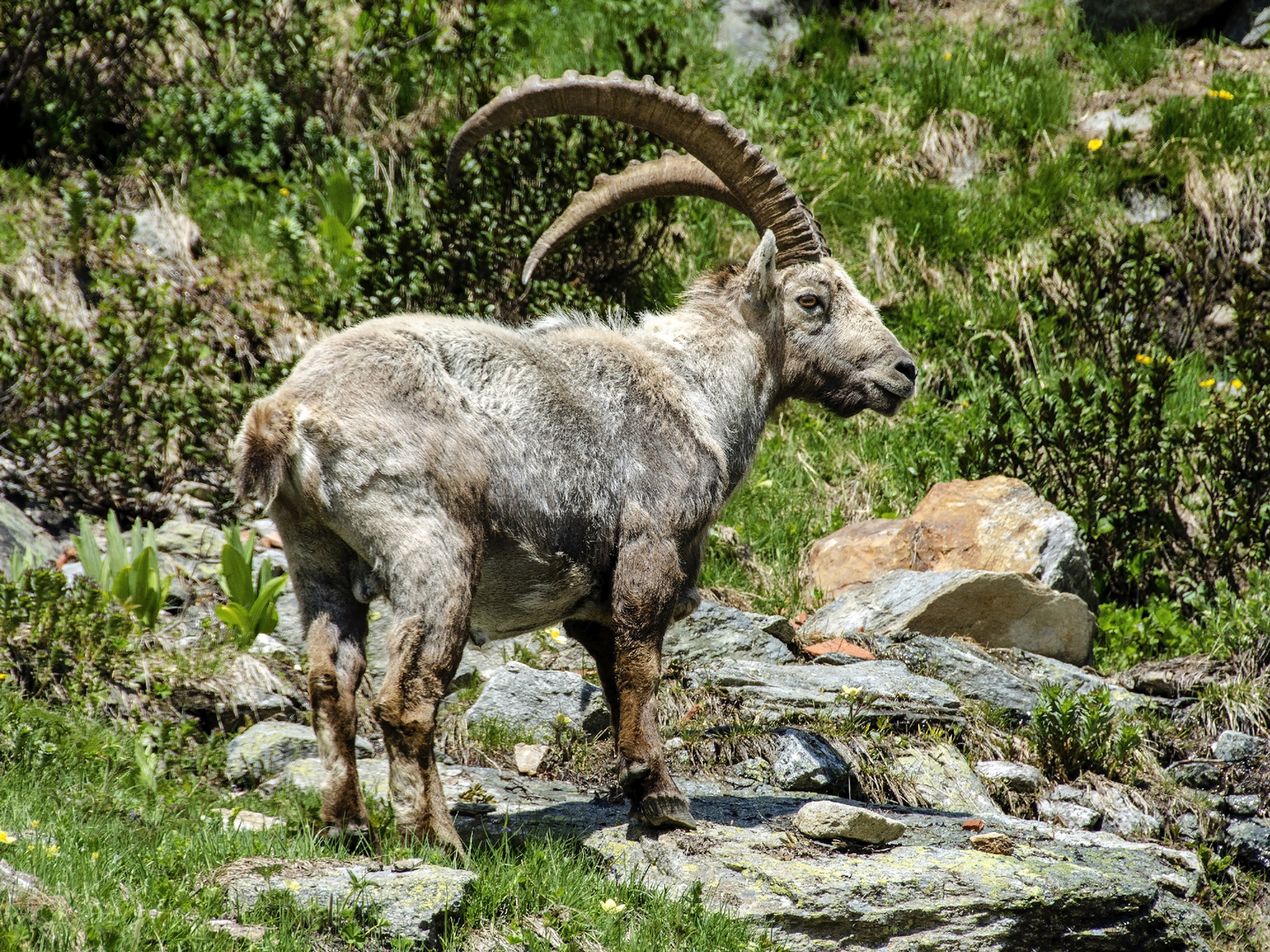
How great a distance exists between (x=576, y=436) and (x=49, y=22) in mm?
8620

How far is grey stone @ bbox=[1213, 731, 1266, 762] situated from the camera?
6.56 meters

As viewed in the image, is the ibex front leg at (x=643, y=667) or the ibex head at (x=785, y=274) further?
the ibex head at (x=785, y=274)

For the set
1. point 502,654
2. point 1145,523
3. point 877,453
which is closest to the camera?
point 502,654

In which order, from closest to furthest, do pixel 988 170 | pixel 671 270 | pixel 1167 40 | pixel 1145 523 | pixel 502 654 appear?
pixel 502 654 < pixel 1145 523 < pixel 671 270 < pixel 988 170 < pixel 1167 40

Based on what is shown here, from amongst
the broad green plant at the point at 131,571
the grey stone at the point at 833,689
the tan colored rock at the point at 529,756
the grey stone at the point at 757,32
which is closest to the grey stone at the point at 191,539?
the broad green plant at the point at 131,571

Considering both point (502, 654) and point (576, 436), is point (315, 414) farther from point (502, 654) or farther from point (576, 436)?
point (502, 654)

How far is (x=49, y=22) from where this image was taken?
10516mm

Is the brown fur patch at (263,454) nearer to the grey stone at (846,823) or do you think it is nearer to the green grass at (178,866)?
the green grass at (178,866)

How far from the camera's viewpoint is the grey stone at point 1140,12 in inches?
499

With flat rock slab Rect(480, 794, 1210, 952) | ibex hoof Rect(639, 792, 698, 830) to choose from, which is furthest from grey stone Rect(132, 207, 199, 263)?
ibex hoof Rect(639, 792, 698, 830)

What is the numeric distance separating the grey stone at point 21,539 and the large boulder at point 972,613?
4.90m

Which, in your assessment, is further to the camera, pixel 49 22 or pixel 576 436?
pixel 49 22

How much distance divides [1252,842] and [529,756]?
12.8 ft

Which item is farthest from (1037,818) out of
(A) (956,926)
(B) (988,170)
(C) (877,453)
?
(B) (988,170)
